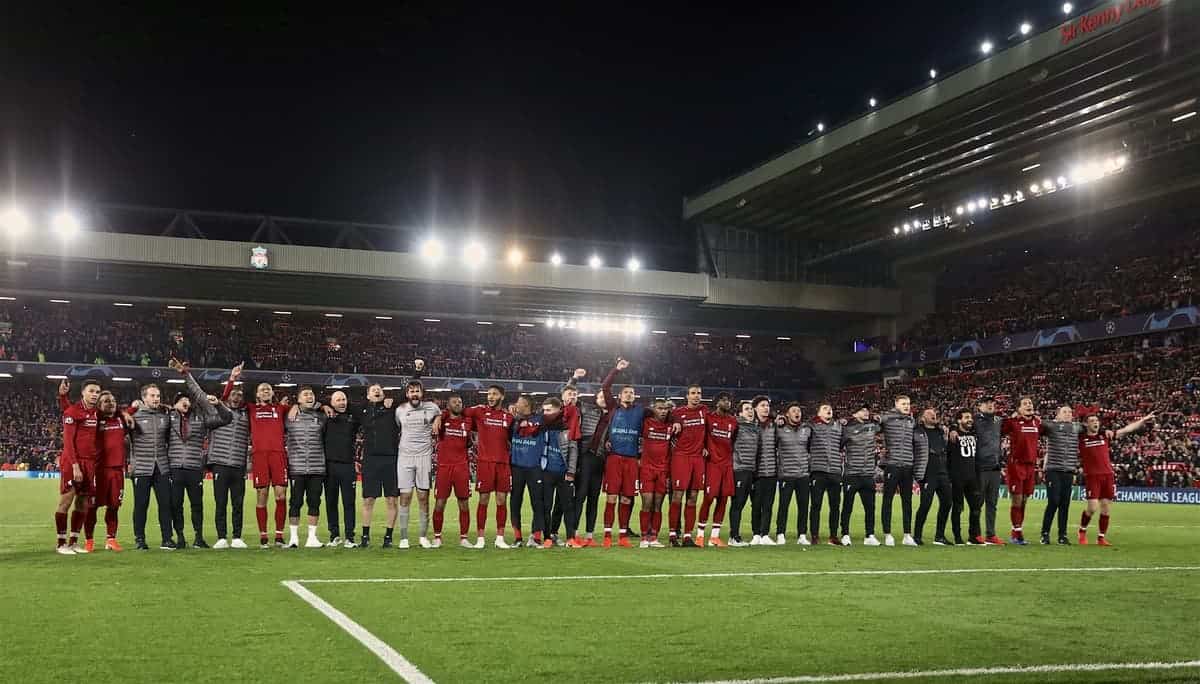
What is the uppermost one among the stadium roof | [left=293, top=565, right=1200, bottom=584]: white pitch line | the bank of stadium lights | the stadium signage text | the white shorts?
the stadium signage text

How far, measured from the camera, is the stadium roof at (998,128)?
30.4m

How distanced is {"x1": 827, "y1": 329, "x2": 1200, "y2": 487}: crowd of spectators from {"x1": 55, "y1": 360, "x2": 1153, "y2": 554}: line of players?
1396 centimetres

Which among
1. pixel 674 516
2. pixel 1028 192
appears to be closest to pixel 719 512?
pixel 674 516

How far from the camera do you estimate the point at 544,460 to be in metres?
13.5

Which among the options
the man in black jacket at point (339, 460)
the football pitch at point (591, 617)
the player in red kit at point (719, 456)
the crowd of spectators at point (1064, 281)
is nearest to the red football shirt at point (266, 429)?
the man in black jacket at point (339, 460)

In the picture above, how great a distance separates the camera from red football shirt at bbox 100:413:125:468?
12.4 m

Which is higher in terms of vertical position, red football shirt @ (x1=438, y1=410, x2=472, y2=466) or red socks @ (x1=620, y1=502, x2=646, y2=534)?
red football shirt @ (x1=438, y1=410, x2=472, y2=466)

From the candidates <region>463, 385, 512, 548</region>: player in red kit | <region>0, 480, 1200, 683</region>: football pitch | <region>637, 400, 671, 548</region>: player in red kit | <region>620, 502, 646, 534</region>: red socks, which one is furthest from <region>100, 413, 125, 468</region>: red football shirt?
<region>637, 400, 671, 548</region>: player in red kit

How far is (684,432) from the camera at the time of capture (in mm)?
13586

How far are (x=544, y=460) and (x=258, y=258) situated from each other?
108 ft

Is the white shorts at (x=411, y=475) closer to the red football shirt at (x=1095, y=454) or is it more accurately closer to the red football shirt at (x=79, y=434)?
the red football shirt at (x=79, y=434)

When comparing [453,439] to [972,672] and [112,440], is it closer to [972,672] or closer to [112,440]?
[112,440]

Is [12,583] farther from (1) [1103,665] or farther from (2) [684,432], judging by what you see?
(1) [1103,665]

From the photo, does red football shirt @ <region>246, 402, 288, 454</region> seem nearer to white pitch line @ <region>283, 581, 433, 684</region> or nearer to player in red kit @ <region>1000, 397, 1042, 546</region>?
white pitch line @ <region>283, 581, 433, 684</region>
